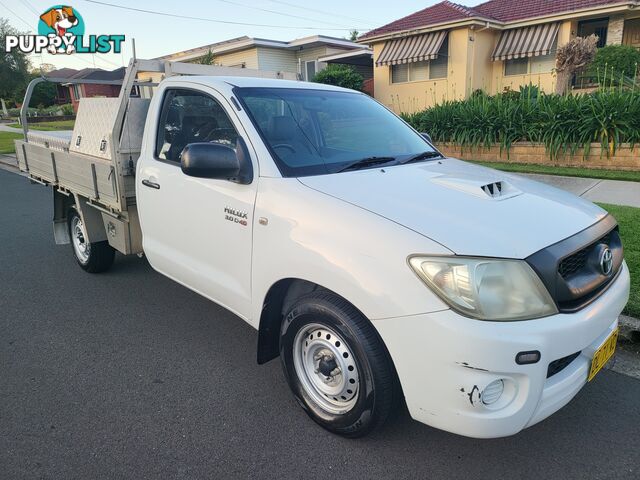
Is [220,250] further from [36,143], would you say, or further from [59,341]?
[36,143]

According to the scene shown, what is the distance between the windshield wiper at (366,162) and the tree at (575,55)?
14.0 meters

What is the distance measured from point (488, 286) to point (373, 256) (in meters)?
0.51

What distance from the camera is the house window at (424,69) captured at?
18.4 m

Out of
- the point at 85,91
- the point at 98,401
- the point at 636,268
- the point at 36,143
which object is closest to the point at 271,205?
the point at 98,401

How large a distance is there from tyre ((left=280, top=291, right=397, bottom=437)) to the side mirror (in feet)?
2.70

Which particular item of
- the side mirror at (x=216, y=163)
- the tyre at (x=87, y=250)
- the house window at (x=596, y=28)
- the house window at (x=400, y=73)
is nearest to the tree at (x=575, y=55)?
the house window at (x=596, y=28)

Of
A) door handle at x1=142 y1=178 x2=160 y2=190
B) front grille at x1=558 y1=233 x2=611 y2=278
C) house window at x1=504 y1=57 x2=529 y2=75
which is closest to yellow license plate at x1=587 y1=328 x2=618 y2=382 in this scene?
front grille at x1=558 y1=233 x2=611 y2=278

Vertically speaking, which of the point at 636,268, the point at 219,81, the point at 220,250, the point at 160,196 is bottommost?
the point at 636,268

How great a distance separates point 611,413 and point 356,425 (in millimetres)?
1528

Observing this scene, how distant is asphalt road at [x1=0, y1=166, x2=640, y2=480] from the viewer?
257 centimetres

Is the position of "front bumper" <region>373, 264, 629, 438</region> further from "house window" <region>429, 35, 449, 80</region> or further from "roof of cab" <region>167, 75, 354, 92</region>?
"house window" <region>429, 35, 449, 80</region>

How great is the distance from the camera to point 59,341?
13.0 ft

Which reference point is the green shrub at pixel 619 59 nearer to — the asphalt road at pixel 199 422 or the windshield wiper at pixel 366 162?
the windshield wiper at pixel 366 162

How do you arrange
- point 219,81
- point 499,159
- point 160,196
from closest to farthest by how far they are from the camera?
point 219,81 → point 160,196 → point 499,159
